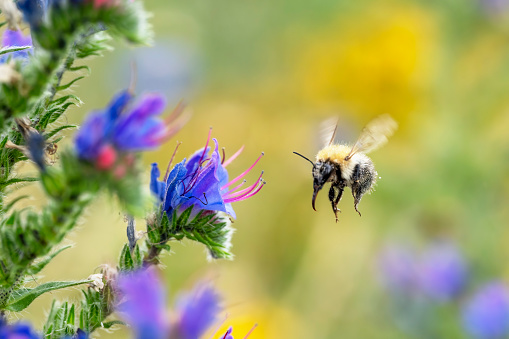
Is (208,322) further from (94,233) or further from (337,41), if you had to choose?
(337,41)

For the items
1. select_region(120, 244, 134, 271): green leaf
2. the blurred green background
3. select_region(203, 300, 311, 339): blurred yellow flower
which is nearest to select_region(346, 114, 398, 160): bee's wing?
select_region(120, 244, 134, 271): green leaf

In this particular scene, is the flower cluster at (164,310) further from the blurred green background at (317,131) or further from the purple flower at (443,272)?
the purple flower at (443,272)

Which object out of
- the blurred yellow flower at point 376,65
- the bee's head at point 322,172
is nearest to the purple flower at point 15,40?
the bee's head at point 322,172

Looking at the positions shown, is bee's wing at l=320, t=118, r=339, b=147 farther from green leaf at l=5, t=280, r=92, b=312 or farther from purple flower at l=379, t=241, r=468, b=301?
purple flower at l=379, t=241, r=468, b=301

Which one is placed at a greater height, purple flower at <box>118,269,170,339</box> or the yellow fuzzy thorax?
the yellow fuzzy thorax

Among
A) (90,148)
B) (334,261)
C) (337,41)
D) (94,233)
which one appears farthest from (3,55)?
(337,41)

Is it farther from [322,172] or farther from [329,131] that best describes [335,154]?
[329,131]

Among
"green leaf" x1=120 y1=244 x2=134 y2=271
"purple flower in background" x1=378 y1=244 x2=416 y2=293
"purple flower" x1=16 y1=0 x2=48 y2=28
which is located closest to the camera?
"purple flower" x1=16 y1=0 x2=48 y2=28
